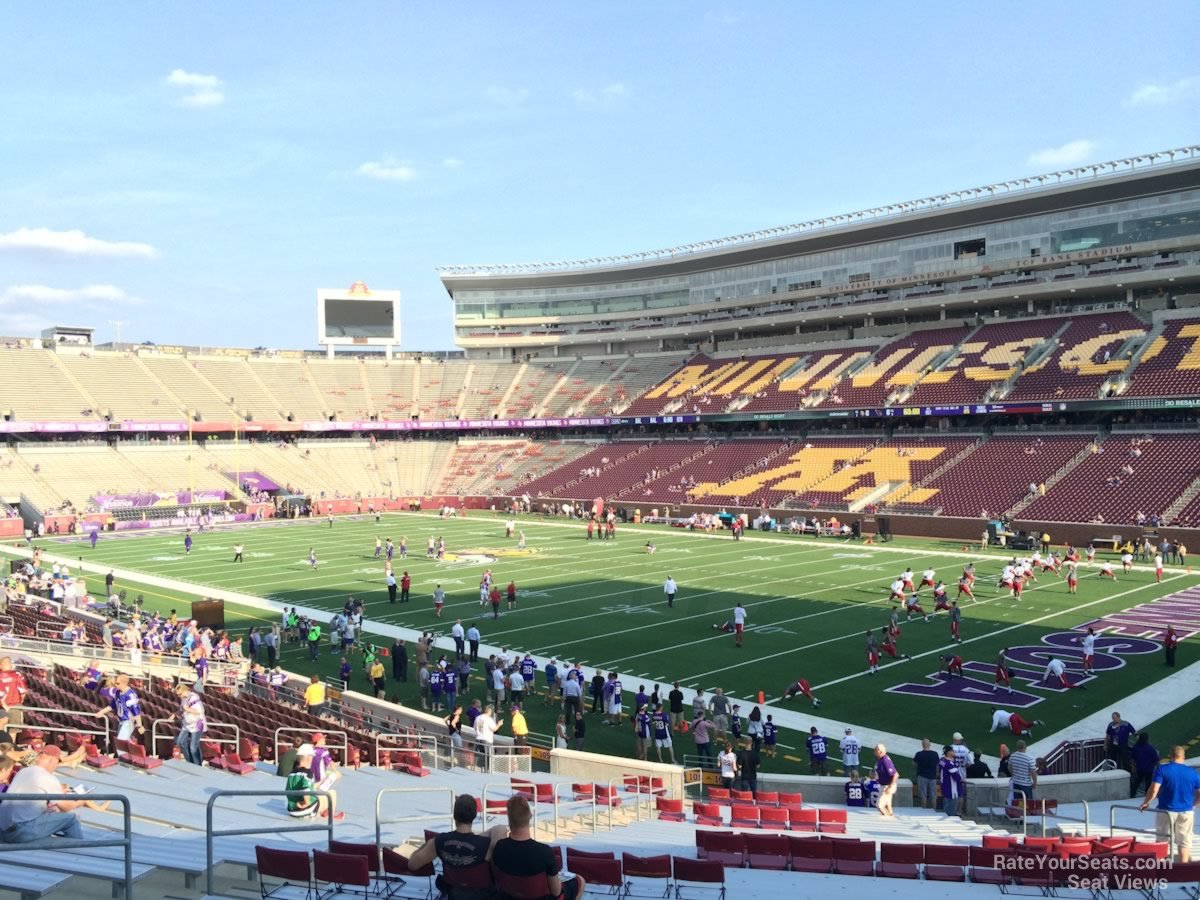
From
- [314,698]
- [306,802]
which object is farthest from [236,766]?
[314,698]

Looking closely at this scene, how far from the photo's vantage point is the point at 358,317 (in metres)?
86.2

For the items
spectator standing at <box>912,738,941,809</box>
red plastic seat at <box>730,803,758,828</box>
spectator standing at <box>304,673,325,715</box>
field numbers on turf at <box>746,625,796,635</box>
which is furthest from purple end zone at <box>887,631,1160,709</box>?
spectator standing at <box>304,673,325,715</box>

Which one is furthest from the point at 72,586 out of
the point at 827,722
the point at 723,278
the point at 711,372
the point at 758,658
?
the point at 723,278

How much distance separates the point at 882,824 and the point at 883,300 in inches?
2233

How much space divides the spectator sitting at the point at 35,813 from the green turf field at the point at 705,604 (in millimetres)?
11681

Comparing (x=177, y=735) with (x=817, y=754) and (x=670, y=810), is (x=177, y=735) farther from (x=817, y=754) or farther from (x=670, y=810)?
(x=817, y=754)

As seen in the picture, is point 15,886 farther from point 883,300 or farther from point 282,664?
point 883,300

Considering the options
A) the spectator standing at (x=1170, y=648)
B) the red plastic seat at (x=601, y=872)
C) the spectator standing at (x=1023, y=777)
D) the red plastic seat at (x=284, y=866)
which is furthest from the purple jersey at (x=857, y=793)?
the spectator standing at (x=1170, y=648)

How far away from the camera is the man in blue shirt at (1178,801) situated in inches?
349

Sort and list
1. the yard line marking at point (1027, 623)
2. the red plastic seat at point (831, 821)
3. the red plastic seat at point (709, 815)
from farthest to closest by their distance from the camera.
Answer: the yard line marking at point (1027, 623), the red plastic seat at point (709, 815), the red plastic seat at point (831, 821)

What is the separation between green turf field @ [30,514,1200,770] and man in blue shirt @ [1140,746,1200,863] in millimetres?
8152

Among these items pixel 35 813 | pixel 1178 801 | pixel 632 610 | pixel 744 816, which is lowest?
pixel 632 610

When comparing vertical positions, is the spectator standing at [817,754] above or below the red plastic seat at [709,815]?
below

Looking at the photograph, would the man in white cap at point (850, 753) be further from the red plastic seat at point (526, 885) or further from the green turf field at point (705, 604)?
the red plastic seat at point (526, 885)
